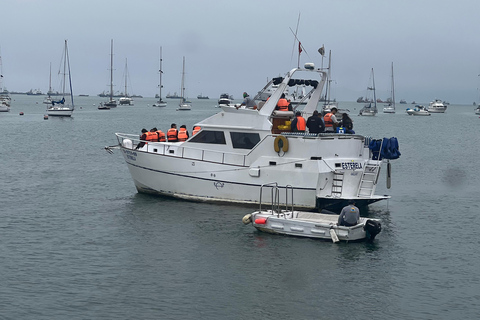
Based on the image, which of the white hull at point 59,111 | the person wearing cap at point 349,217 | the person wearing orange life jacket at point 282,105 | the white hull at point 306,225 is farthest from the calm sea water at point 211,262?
the white hull at point 59,111

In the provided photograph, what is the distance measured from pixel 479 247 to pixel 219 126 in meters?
10.7

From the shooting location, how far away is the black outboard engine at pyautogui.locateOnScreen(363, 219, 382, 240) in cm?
2089

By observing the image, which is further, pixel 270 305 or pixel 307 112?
pixel 307 112

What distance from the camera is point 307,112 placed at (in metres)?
28.2

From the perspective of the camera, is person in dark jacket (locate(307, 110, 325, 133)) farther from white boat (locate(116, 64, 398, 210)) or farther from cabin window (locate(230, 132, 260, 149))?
cabin window (locate(230, 132, 260, 149))

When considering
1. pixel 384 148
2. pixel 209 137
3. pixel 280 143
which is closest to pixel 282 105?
pixel 280 143

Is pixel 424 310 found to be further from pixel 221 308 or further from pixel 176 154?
pixel 176 154

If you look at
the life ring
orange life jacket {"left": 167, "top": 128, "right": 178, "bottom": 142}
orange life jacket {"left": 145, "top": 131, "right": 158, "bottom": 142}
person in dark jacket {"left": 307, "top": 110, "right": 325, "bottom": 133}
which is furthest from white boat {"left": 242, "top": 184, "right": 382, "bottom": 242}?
orange life jacket {"left": 145, "top": 131, "right": 158, "bottom": 142}

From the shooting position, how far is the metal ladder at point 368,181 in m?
23.9

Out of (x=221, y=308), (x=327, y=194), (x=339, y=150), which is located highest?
(x=339, y=150)

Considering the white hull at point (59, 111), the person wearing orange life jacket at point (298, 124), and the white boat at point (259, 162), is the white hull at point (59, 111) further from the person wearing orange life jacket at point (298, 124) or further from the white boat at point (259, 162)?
the person wearing orange life jacket at point (298, 124)

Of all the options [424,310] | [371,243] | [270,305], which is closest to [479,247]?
[371,243]

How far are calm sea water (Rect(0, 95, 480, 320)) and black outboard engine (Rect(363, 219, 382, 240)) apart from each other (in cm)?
35

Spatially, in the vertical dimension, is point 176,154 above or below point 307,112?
below
